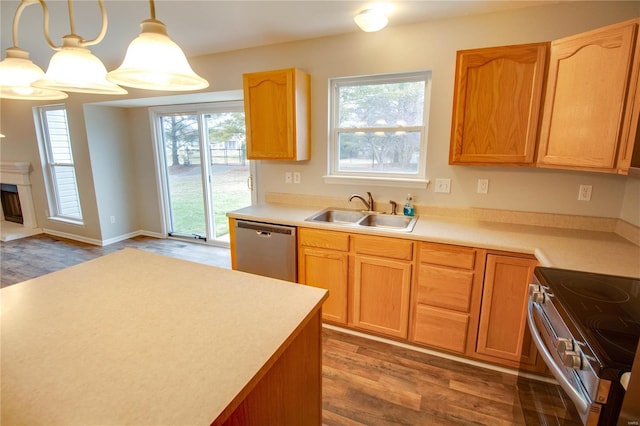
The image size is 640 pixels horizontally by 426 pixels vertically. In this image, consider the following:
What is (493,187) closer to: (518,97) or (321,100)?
(518,97)

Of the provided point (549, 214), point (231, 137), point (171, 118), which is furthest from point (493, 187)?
point (171, 118)

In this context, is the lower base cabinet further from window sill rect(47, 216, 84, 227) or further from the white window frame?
the white window frame

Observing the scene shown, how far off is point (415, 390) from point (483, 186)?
5.16 feet

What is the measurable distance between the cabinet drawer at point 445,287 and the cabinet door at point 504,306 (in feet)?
0.35

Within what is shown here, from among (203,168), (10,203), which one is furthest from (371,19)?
(10,203)

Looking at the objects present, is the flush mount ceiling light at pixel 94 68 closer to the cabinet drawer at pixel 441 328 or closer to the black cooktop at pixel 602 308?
the black cooktop at pixel 602 308

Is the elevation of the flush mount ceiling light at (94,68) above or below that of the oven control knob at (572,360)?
above

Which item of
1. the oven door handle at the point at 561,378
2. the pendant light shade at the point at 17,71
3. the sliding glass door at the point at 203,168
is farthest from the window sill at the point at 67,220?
the oven door handle at the point at 561,378

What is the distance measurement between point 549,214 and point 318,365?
2.06m

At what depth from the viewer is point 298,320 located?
3.42 ft

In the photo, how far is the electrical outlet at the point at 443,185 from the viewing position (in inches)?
99.6

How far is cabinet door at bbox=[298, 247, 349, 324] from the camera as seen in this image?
2369 mm

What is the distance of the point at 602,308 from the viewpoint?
116 cm

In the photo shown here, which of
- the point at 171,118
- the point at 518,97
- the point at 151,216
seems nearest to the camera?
the point at 518,97
